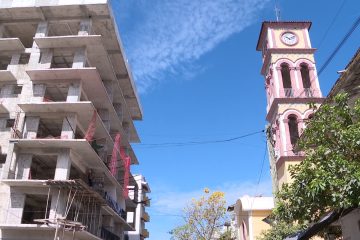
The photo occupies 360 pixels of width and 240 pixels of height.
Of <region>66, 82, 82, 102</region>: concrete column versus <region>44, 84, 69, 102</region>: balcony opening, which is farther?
<region>44, 84, 69, 102</region>: balcony opening

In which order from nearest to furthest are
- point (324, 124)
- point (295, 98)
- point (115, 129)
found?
point (324, 124), point (295, 98), point (115, 129)

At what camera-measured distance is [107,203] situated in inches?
1153

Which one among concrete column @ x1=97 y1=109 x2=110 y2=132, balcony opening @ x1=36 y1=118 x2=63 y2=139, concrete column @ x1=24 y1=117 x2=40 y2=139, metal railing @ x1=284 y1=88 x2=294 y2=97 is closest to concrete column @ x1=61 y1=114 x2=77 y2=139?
balcony opening @ x1=36 y1=118 x2=63 y2=139

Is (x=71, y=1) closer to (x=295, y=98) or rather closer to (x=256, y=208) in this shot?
(x=295, y=98)

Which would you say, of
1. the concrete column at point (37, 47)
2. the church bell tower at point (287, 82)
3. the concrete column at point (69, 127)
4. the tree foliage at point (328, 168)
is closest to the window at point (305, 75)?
the church bell tower at point (287, 82)

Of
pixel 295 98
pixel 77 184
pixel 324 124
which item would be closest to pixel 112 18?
pixel 77 184

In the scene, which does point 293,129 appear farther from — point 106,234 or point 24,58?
point 24,58

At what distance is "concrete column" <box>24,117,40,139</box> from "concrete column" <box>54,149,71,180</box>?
2.54 metres

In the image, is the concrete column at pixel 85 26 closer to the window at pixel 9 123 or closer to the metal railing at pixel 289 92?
the window at pixel 9 123

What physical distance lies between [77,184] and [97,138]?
8.10 m

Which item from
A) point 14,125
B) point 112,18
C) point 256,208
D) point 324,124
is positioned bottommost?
point 324,124

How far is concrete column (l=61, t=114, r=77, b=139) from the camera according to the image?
2567 centimetres

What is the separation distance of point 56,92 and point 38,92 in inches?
93.3

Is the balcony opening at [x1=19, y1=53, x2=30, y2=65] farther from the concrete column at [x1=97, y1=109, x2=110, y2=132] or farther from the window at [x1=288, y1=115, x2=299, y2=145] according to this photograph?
the window at [x1=288, y1=115, x2=299, y2=145]
